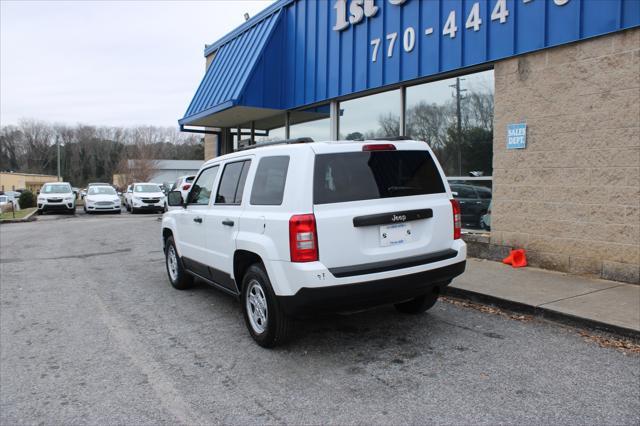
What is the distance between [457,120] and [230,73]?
730cm

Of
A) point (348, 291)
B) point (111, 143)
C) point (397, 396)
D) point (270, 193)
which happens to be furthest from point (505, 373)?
point (111, 143)

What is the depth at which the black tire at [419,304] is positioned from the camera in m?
5.19

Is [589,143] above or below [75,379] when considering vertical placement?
above

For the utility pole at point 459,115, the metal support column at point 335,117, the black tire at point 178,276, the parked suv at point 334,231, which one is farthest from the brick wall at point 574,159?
the black tire at point 178,276

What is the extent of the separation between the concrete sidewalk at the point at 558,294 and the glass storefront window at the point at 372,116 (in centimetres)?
405

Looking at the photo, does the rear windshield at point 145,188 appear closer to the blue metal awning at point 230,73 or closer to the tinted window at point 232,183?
the blue metal awning at point 230,73

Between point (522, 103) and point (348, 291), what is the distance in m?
5.02

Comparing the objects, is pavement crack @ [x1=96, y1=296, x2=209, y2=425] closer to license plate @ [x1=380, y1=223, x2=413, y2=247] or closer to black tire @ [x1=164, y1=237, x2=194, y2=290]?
black tire @ [x1=164, y1=237, x2=194, y2=290]

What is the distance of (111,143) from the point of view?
102 meters

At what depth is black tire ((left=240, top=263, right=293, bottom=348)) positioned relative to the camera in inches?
166

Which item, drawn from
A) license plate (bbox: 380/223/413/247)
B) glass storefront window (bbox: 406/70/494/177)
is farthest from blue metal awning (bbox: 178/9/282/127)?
license plate (bbox: 380/223/413/247)

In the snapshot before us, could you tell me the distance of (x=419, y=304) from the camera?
529 centimetres

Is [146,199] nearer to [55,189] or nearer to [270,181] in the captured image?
[55,189]

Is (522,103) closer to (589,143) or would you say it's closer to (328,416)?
(589,143)
